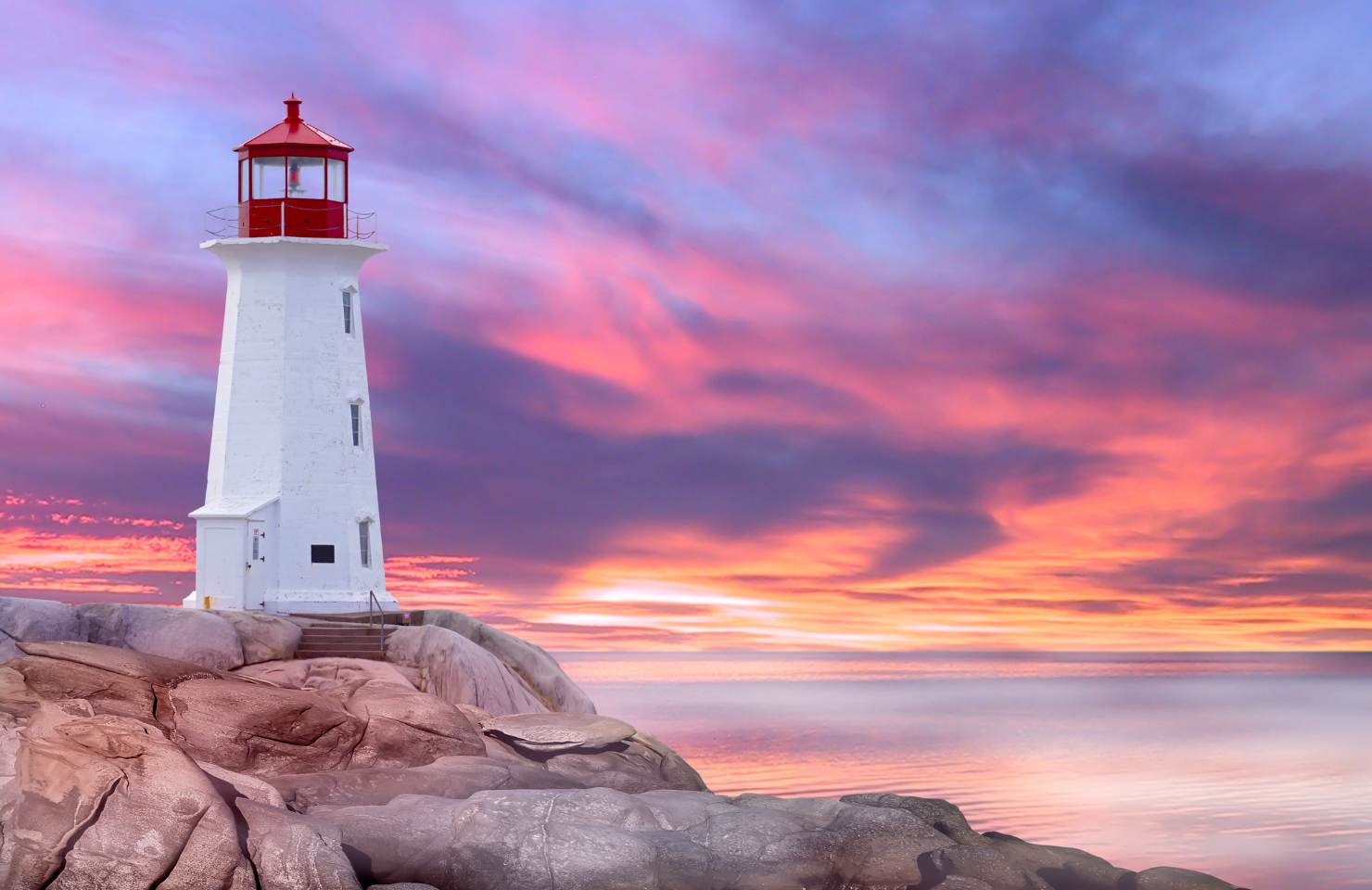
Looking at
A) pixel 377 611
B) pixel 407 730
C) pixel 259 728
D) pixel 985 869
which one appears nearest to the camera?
pixel 985 869

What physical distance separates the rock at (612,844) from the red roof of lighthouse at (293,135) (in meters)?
16.5

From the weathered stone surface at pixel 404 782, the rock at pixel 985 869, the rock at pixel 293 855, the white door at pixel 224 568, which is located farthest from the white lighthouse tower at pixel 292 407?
the rock at pixel 985 869

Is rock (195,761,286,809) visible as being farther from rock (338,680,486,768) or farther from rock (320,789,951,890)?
rock (338,680,486,768)

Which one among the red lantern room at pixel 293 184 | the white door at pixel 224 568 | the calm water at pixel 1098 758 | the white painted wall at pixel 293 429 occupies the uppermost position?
the red lantern room at pixel 293 184

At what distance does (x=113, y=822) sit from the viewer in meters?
14.3

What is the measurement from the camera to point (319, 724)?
1853cm

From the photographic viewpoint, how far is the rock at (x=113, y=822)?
547 inches

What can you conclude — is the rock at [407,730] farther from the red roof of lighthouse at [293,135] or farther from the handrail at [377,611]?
the red roof of lighthouse at [293,135]

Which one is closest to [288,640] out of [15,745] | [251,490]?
[251,490]

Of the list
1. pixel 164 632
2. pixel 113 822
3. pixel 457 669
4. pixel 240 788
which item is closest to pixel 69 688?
pixel 240 788

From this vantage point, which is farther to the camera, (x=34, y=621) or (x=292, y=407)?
(x=292, y=407)

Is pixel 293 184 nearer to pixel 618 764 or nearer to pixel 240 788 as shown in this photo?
pixel 618 764

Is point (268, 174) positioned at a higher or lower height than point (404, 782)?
higher

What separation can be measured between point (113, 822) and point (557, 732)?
24.5ft
